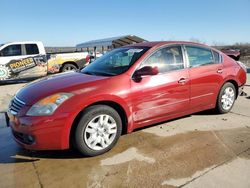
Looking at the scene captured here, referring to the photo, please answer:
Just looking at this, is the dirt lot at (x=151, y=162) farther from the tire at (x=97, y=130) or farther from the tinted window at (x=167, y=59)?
the tinted window at (x=167, y=59)

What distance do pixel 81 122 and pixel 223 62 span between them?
129 inches

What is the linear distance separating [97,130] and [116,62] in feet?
4.61

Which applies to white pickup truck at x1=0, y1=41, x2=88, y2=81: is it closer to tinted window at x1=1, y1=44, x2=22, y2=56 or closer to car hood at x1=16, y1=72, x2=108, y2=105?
tinted window at x1=1, y1=44, x2=22, y2=56

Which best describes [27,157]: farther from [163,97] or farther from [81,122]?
[163,97]

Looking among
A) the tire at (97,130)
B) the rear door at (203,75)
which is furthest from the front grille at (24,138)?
the rear door at (203,75)

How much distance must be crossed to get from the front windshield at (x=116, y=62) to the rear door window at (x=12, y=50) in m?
8.45

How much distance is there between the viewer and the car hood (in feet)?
12.6

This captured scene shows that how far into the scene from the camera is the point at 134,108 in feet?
14.0

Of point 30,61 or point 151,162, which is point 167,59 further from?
point 30,61

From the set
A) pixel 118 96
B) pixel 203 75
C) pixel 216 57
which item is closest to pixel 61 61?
pixel 216 57

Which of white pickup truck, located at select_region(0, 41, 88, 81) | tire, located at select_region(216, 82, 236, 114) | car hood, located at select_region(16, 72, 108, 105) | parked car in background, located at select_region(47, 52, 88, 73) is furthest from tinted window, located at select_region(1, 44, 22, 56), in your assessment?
tire, located at select_region(216, 82, 236, 114)

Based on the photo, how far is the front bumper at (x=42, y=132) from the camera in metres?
3.61

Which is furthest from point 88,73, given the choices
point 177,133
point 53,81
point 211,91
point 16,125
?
point 211,91

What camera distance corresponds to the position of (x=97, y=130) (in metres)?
3.95
